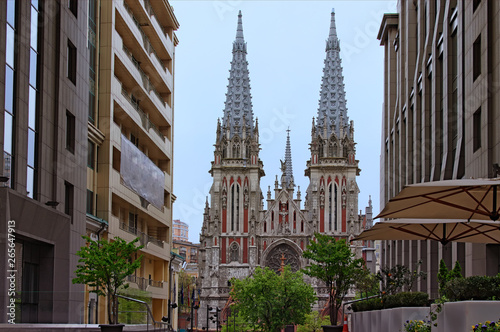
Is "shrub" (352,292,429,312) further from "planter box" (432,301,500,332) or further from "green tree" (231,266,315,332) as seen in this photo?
"green tree" (231,266,315,332)

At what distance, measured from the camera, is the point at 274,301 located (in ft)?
251

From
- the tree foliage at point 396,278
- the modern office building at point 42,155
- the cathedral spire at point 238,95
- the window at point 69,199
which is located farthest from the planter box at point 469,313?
the cathedral spire at point 238,95

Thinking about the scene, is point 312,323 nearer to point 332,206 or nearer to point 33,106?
point 332,206

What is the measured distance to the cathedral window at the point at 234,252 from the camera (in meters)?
120

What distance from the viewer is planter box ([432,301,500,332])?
38.7ft

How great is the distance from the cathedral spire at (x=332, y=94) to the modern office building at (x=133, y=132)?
73249 mm

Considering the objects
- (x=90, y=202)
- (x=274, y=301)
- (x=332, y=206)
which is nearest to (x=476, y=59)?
(x=90, y=202)

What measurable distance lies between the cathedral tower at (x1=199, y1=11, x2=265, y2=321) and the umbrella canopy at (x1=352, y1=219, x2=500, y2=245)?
330ft

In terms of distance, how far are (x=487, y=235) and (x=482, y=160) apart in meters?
7.73

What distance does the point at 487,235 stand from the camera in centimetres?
1734

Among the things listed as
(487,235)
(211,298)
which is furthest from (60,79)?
(211,298)

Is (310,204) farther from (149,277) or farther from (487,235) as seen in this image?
(487,235)

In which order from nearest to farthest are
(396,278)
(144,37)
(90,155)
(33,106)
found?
1. (33,106)
2. (396,278)
3. (90,155)
4. (144,37)

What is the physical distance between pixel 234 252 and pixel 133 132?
7832cm
